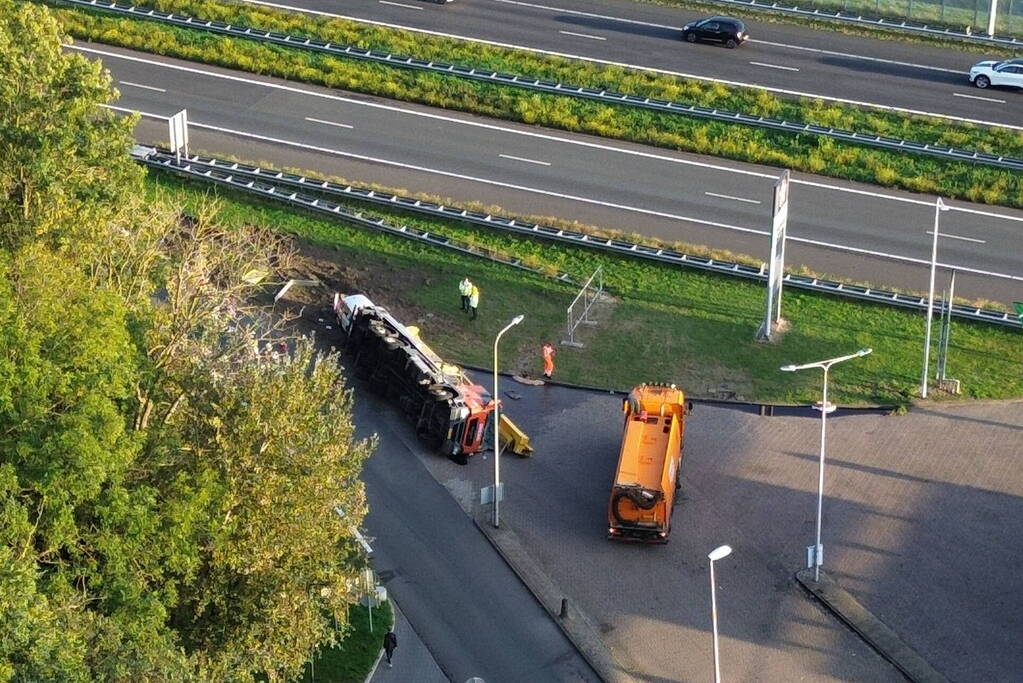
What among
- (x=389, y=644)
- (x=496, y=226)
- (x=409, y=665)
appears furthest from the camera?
(x=496, y=226)

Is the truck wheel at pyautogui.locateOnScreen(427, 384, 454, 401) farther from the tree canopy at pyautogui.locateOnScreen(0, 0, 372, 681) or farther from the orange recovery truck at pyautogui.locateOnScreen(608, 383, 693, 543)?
the tree canopy at pyautogui.locateOnScreen(0, 0, 372, 681)

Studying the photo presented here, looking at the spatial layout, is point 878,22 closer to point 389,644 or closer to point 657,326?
point 657,326

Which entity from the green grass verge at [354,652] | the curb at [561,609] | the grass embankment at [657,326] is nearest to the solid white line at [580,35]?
the grass embankment at [657,326]

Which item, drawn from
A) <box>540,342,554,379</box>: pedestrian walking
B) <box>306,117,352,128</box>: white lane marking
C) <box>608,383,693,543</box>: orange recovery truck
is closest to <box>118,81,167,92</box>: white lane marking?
<box>306,117,352,128</box>: white lane marking

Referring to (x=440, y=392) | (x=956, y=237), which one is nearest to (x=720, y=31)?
(x=956, y=237)

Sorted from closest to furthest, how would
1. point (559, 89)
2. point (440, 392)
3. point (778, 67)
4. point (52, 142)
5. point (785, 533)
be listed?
point (52, 142) → point (785, 533) → point (440, 392) → point (559, 89) → point (778, 67)

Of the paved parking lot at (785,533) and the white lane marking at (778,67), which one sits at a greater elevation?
the white lane marking at (778,67)

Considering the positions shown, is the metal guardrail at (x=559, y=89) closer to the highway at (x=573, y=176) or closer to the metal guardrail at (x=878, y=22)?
the highway at (x=573, y=176)
